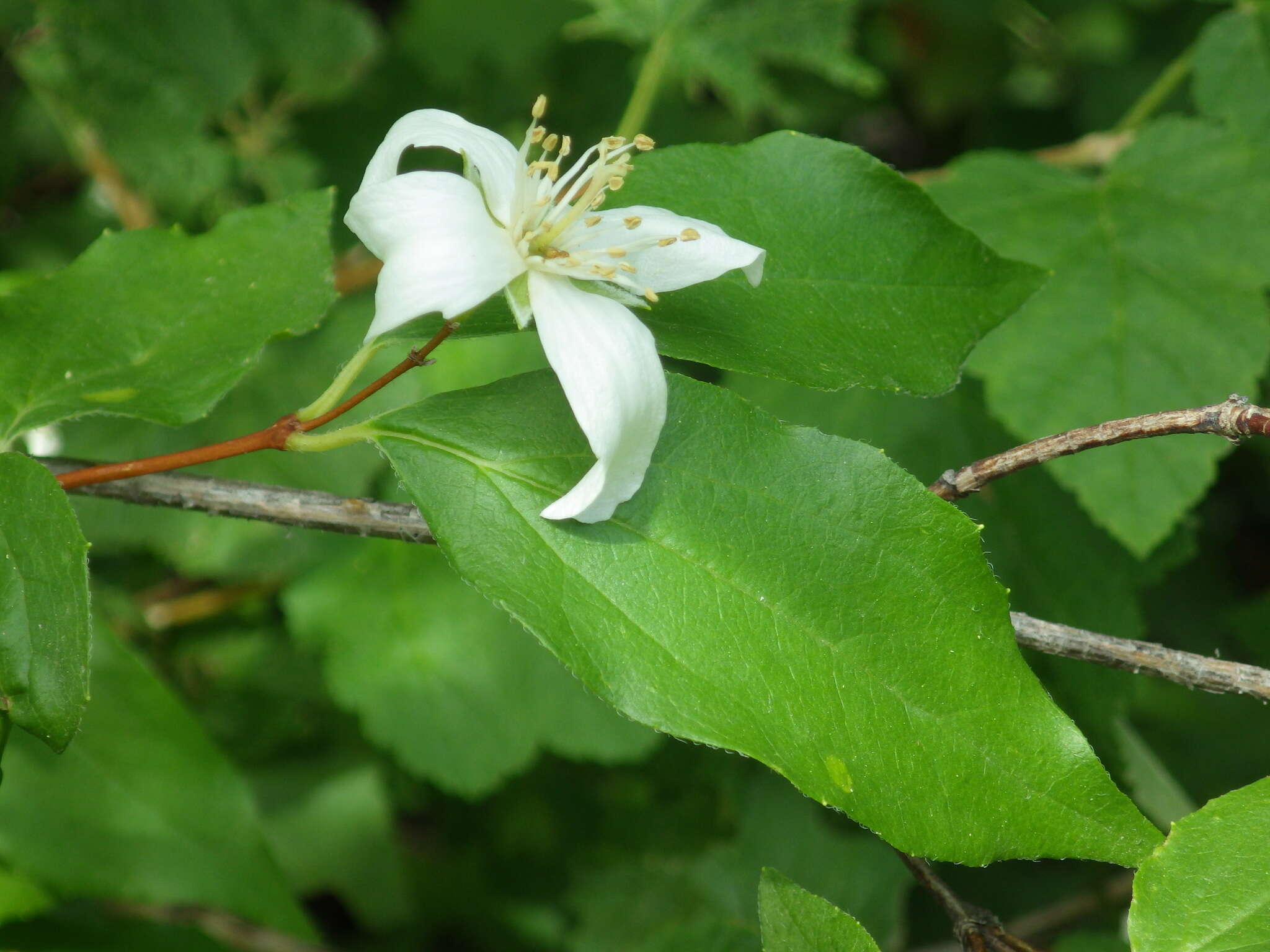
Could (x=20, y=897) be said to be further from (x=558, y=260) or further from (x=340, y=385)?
(x=558, y=260)

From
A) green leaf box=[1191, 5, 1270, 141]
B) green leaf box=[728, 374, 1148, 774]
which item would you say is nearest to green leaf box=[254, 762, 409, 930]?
green leaf box=[728, 374, 1148, 774]

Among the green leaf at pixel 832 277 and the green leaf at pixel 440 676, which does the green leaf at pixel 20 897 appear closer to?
the green leaf at pixel 440 676

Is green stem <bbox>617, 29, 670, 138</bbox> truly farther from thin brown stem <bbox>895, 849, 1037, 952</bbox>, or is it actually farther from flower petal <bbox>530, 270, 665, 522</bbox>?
thin brown stem <bbox>895, 849, 1037, 952</bbox>

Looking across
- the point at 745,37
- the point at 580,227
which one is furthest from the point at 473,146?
the point at 745,37

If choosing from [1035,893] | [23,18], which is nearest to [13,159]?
[23,18]

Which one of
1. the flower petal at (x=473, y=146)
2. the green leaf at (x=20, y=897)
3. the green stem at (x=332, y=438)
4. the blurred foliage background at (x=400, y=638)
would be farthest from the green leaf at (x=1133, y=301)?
the green leaf at (x=20, y=897)

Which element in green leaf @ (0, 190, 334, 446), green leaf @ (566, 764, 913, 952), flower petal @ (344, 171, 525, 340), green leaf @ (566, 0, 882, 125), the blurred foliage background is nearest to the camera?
flower petal @ (344, 171, 525, 340)
